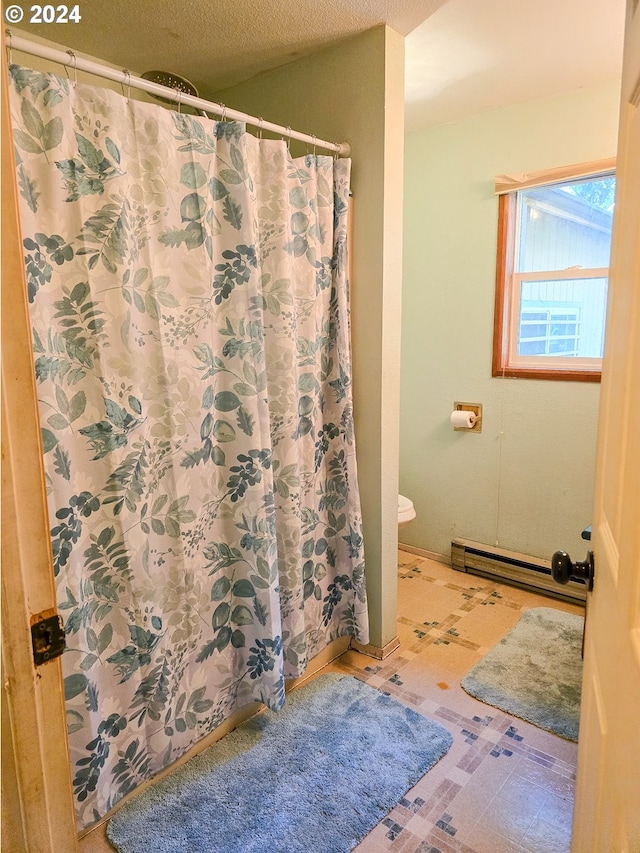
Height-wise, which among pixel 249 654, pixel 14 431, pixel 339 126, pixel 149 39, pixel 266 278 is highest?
pixel 149 39

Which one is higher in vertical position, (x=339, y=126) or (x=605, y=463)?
(x=339, y=126)

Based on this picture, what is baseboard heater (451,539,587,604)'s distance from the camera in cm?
265

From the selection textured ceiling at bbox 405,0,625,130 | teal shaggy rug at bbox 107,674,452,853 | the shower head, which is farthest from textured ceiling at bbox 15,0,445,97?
teal shaggy rug at bbox 107,674,452,853

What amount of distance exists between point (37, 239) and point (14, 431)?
2.59 feet

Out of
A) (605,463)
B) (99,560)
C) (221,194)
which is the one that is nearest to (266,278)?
(221,194)

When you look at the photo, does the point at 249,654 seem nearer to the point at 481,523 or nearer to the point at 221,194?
the point at 221,194

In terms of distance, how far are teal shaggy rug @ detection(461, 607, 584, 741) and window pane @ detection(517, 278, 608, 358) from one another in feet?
4.25

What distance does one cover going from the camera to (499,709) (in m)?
1.90

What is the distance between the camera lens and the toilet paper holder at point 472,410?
9.41 ft

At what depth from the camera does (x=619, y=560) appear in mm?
714

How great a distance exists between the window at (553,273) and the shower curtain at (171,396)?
1.14 metres

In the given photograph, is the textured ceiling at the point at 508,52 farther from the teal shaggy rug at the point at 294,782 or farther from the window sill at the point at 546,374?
the teal shaggy rug at the point at 294,782

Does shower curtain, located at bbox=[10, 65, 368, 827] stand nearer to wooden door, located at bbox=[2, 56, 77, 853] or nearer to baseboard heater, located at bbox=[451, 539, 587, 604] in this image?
wooden door, located at bbox=[2, 56, 77, 853]

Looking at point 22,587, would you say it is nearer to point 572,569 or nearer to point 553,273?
point 572,569
